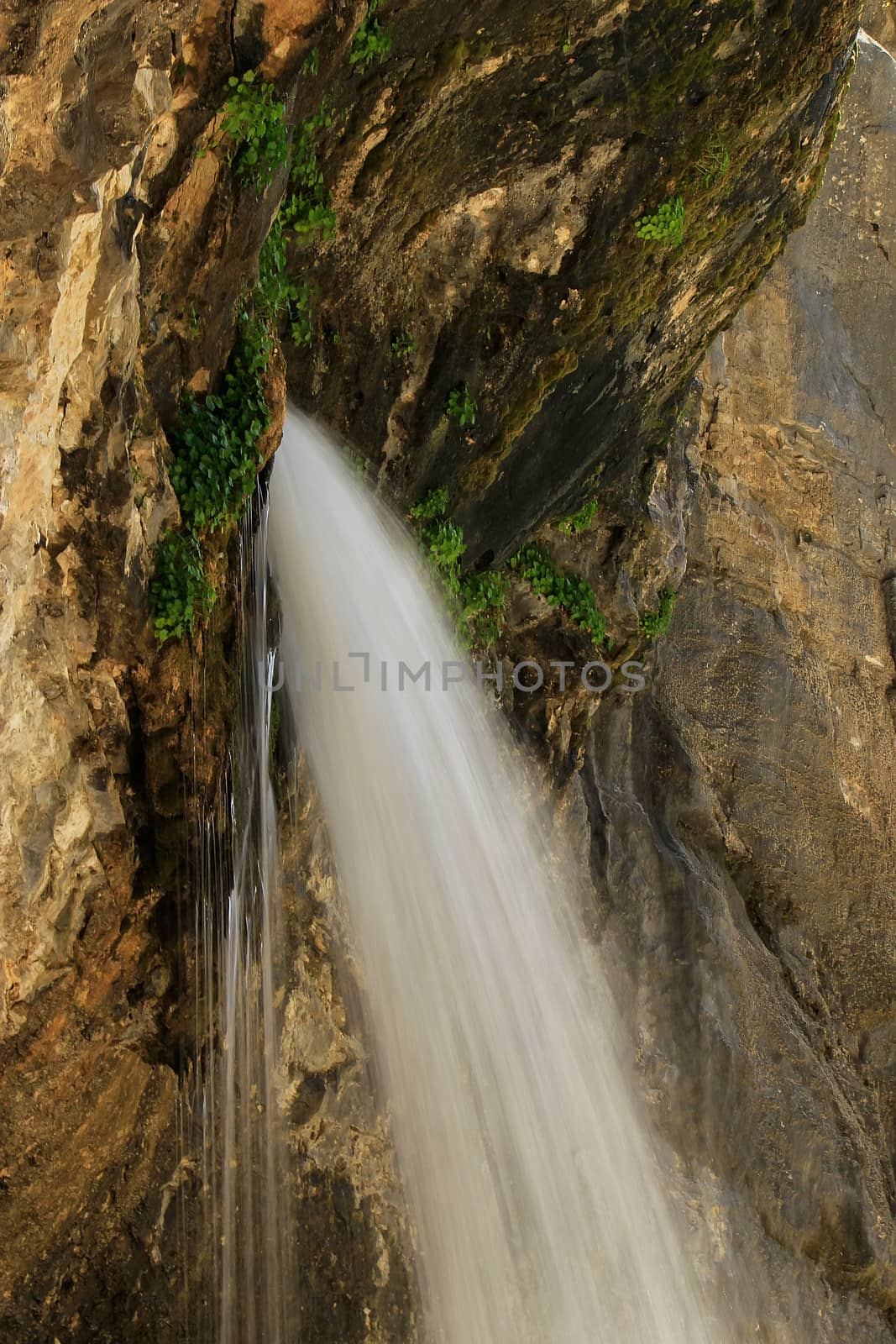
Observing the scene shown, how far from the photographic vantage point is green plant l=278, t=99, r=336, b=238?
5184 mm

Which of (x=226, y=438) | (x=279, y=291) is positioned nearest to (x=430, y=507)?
(x=279, y=291)

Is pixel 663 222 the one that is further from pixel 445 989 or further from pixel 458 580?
pixel 445 989

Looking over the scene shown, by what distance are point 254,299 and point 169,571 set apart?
1.32 metres

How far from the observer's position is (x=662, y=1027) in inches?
308

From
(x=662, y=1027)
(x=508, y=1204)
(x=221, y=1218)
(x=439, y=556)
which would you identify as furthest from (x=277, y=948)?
(x=662, y=1027)

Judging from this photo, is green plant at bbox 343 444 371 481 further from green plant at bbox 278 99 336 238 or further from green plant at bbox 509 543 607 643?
green plant at bbox 509 543 607 643

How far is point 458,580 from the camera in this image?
752 cm

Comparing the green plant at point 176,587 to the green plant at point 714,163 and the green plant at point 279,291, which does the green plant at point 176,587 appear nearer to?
the green plant at point 279,291

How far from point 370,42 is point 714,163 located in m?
2.51

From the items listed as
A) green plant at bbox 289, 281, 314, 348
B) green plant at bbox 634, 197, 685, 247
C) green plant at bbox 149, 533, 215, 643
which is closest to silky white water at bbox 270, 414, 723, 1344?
green plant at bbox 289, 281, 314, 348

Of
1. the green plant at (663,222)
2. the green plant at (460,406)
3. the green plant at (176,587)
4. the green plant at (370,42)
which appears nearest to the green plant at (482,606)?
the green plant at (460,406)

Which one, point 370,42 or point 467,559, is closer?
point 370,42

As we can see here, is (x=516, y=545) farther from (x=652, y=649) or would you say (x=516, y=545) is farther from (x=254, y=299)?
(x=254, y=299)

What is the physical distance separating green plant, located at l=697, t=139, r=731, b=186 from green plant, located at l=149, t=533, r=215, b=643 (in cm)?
384
